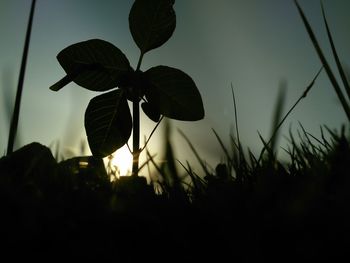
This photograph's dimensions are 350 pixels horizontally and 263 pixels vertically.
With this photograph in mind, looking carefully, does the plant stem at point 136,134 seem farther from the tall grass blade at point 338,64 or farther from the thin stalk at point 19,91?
the tall grass blade at point 338,64

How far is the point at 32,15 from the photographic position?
49.9 inches

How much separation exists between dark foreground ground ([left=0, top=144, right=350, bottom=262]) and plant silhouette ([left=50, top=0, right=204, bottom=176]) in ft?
2.08

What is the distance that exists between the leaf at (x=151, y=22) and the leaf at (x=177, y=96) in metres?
0.18

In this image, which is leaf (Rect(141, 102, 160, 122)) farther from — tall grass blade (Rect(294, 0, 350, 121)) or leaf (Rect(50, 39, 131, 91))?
tall grass blade (Rect(294, 0, 350, 121))

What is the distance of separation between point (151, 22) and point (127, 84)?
11.7 inches

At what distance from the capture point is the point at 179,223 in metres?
0.79

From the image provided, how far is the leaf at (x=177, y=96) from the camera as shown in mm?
1516

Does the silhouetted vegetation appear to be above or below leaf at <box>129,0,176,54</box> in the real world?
below

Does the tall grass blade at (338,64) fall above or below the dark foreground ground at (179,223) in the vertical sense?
above

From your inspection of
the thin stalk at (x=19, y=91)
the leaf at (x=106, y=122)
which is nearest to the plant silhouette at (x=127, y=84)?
the leaf at (x=106, y=122)

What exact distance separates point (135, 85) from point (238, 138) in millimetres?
518

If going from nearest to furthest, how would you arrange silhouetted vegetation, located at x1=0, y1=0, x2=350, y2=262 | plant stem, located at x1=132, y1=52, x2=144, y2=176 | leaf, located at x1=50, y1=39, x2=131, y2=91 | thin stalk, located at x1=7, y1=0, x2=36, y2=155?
silhouetted vegetation, located at x1=0, y1=0, x2=350, y2=262 → thin stalk, located at x1=7, y1=0, x2=36, y2=155 → plant stem, located at x1=132, y1=52, x2=144, y2=176 → leaf, located at x1=50, y1=39, x2=131, y2=91

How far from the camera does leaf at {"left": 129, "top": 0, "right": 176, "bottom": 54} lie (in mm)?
1531

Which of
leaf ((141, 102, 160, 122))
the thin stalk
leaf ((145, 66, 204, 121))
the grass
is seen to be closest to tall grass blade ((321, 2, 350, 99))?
the grass
